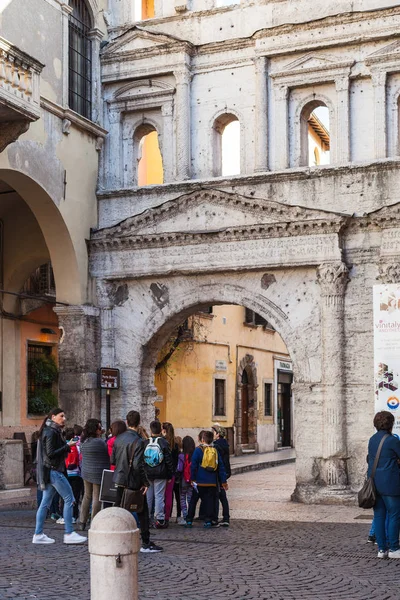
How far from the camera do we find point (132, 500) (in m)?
11.4

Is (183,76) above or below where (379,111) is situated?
above

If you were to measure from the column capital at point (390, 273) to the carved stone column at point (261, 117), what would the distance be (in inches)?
128

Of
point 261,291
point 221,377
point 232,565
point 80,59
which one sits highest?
point 80,59

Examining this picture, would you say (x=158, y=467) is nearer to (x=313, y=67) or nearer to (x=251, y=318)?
(x=313, y=67)

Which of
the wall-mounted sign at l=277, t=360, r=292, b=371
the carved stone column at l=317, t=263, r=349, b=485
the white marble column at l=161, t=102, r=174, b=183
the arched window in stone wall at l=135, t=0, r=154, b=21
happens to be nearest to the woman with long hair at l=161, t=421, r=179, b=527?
the carved stone column at l=317, t=263, r=349, b=485

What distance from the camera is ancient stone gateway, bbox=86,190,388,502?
1900 cm

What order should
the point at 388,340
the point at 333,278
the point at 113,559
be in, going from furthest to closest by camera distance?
the point at 333,278
the point at 388,340
the point at 113,559

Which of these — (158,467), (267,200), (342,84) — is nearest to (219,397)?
(267,200)

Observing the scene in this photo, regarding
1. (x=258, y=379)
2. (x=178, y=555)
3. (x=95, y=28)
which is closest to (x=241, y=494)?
(x=178, y=555)

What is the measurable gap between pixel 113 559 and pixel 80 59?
16.7 metres

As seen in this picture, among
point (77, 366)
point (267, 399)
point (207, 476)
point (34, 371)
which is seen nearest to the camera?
point (207, 476)

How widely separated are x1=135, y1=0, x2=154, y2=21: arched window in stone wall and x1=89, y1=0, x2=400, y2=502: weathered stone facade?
433mm

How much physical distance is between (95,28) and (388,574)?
14.8m

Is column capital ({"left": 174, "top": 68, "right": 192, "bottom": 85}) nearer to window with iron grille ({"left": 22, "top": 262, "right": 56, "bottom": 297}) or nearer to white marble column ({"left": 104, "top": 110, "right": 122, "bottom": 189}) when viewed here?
white marble column ({"left": 104, "top": 110, "right": 122, "bottom": 189})
